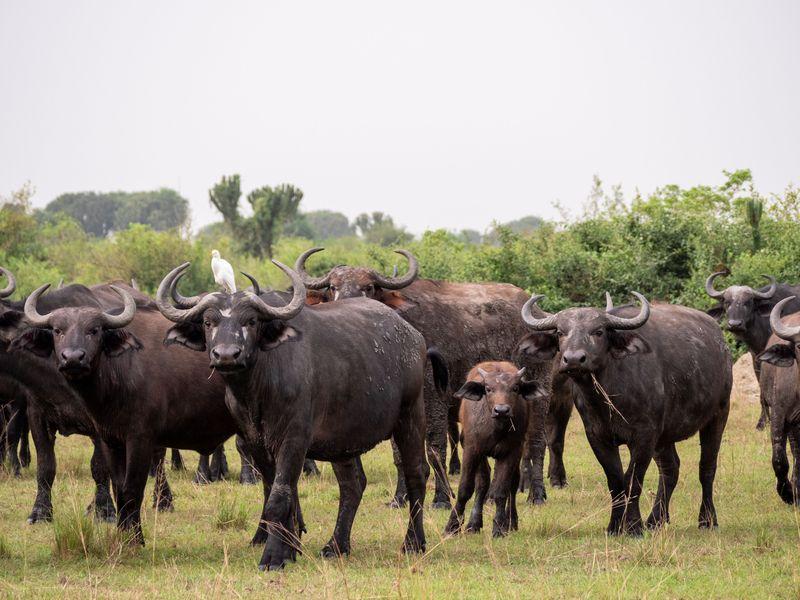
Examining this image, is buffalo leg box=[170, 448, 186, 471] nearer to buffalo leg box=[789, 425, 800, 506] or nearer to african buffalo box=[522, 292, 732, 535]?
african buffalo box=[522, 292, 732, 535]

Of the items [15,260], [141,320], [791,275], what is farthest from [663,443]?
[15,260]

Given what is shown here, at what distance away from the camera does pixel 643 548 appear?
8508 mm

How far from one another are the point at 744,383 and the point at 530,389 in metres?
12.7

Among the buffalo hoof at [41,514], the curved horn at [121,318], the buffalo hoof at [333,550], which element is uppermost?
the curved horn at [121,318]

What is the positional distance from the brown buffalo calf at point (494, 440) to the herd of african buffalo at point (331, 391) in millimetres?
19

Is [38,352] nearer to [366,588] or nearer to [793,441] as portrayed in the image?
[366,588]

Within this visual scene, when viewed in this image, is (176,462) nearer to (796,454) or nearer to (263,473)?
(263,473)

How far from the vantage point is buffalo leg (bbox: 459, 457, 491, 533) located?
10.1 meters

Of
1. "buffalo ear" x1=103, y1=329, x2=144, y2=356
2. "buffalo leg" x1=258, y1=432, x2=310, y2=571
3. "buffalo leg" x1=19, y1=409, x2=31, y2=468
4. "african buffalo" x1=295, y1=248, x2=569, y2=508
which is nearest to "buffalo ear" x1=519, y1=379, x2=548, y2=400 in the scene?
"african buffalo" x1=295, y1=248, x2=569, y2=508

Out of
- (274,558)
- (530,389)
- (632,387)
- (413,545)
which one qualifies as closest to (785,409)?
(632,387)

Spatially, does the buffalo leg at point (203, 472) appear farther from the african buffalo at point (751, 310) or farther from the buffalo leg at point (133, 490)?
the african buffalo at point (751, 310)

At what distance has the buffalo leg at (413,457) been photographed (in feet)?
29.7

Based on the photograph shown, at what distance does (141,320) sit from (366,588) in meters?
3.61

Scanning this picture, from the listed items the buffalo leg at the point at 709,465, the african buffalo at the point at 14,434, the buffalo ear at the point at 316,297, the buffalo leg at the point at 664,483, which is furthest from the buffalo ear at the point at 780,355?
the african buffalo at the point at 14,434
